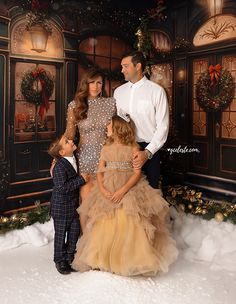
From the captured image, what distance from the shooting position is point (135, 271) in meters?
2.86

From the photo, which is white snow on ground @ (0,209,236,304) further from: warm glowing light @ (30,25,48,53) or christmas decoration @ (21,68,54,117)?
warm glowing light @ (30,25,48,53)

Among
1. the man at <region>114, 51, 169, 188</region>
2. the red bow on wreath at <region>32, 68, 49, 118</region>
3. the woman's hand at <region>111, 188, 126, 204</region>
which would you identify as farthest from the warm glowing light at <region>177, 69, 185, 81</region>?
the woman's hand at <region>111, 188, 126, 204</region>

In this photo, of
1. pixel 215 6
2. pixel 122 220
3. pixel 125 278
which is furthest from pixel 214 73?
pixel 125 278

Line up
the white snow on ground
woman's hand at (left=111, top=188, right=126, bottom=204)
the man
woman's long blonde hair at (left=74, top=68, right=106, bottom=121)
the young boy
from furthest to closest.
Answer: the man
woman's long blonde hair at (left=74, top=68, right=106, bottom=121)
the young boy
woman's hand at (left=111, top=188, right=126, bottom=204)
the white snow on ground

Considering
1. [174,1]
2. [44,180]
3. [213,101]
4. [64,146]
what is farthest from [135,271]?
[174,1]

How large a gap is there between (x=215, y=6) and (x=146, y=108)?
5.15 feet

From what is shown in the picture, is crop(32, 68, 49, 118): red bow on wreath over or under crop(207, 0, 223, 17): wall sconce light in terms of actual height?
under

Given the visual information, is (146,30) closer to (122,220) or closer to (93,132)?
(93,132)

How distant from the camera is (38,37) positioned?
3834mm

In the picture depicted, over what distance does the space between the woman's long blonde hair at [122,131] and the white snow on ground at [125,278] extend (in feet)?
3.60

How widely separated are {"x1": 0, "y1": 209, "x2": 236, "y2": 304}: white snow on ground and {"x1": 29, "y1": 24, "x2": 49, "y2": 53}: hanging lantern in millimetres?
1868

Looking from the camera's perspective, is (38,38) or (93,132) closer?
(93,132)

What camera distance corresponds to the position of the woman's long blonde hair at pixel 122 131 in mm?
3090

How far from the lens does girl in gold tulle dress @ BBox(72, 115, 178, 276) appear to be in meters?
2.90
